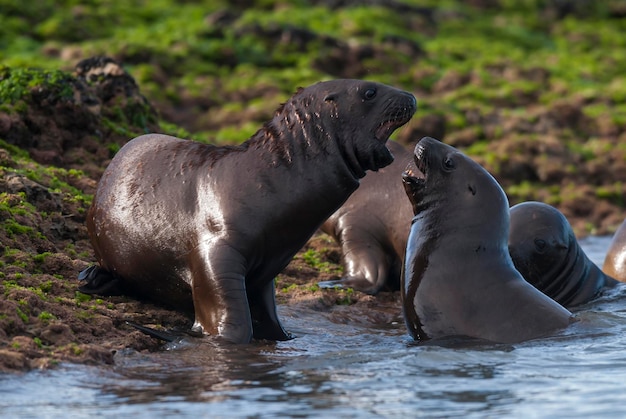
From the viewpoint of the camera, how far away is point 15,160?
35.1ft

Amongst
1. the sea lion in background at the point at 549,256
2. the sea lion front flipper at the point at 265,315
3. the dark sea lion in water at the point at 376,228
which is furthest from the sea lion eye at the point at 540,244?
the sea lion front flipper at the point at 265,315

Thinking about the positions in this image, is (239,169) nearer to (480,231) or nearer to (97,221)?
(97,221)

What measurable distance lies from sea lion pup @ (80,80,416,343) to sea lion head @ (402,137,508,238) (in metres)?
0.55

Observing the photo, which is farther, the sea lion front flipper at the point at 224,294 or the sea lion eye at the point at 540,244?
the sea lion eye at the point at 540,244

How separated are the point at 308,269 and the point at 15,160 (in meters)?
2.87

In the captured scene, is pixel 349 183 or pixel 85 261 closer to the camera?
pixel 349 183

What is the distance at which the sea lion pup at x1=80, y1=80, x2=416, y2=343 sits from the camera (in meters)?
8.22

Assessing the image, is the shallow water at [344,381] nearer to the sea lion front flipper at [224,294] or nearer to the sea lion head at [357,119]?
the sea lion front flipper at [224,294]

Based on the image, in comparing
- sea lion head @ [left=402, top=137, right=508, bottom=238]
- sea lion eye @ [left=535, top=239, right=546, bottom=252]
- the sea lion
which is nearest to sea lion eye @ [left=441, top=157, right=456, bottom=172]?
sea lion head @ [left=402, top=137, right=508, bottom=238]

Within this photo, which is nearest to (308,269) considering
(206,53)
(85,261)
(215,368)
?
(85,261)

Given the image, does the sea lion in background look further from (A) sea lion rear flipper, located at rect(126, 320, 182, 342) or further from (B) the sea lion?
(A) sea lion rear flipper, located at rect(126, 320, 182, 342)

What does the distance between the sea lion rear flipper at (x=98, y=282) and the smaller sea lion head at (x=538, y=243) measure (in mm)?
3774

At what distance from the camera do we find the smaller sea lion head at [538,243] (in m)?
10.9

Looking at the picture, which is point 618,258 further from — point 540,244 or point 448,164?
point 448,164
